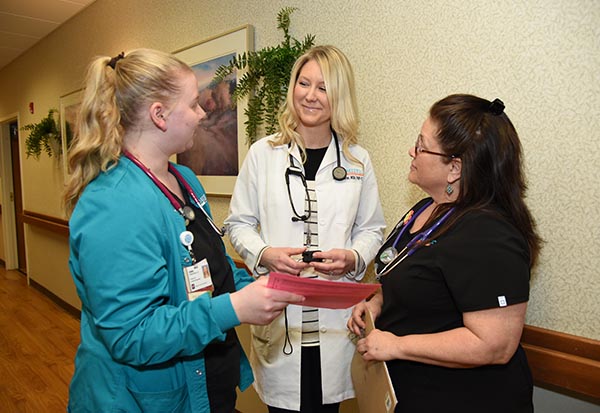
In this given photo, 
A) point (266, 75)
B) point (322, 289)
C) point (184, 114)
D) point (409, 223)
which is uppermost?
point (266, 75)

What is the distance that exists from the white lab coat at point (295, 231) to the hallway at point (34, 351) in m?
2.16

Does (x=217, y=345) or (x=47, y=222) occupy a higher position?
(x=217, y=345)

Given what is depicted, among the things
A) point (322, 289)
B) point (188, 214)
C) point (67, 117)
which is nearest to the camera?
point (322, 289)

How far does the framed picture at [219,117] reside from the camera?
8.43 feet

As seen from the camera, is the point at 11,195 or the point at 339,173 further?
the point at 11,195

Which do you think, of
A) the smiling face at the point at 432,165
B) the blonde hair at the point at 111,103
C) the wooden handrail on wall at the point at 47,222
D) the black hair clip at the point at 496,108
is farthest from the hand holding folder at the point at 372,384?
the wooden handrail on wall at the point at 47,222

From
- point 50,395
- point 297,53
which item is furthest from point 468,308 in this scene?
point 50,395

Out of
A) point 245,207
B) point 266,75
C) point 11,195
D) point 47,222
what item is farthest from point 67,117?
point 245,207

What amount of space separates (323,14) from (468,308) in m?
1.61

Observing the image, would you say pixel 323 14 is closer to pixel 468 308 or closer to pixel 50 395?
pixel 468 308

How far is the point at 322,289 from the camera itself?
1058 mm

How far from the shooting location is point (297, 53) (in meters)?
2.12

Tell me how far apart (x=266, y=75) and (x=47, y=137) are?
13.7ft

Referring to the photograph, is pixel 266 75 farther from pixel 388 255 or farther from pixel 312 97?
pixel 388 255
